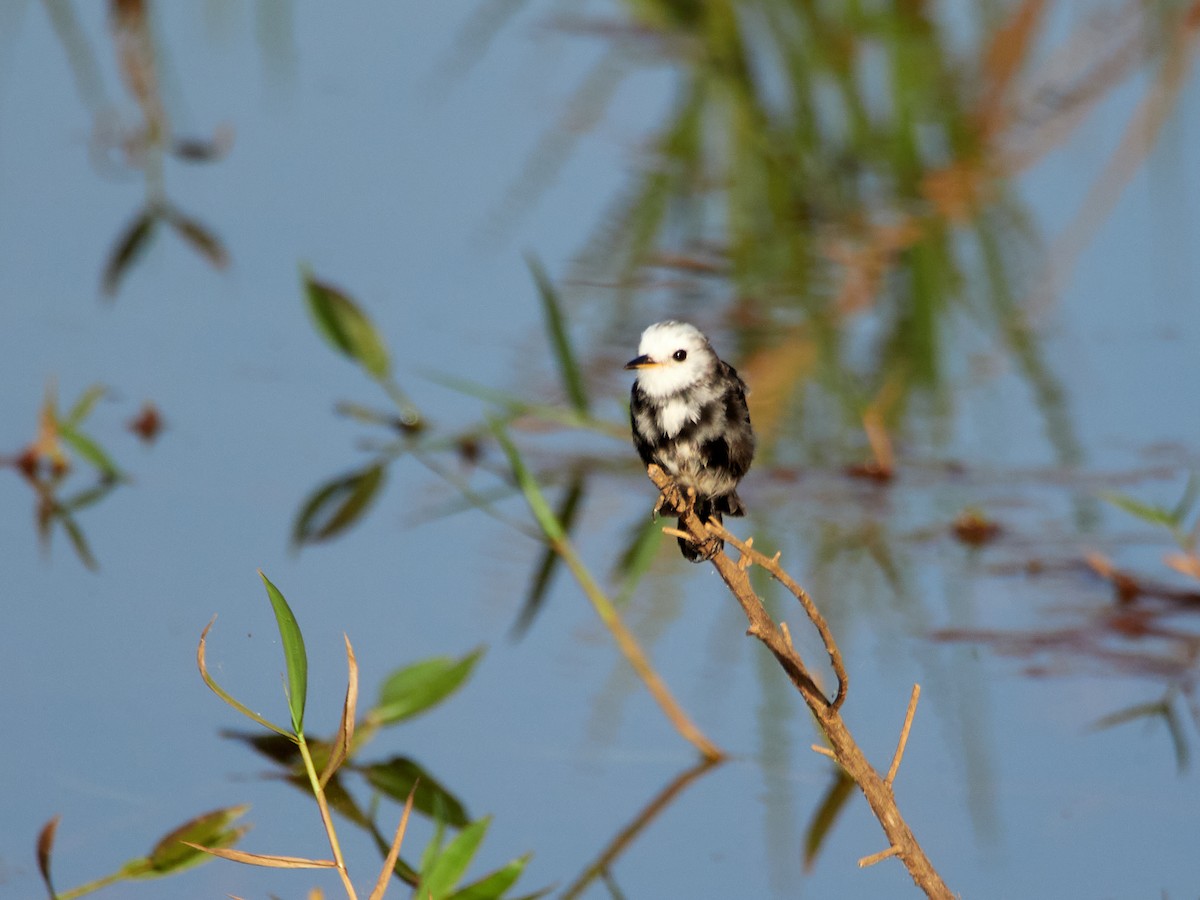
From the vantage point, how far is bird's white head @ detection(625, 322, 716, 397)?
3051 millimetres

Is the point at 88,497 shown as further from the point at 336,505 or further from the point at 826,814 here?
the point at 826,814

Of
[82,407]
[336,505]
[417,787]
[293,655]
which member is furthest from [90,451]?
[293,655]

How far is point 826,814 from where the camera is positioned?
3385mm

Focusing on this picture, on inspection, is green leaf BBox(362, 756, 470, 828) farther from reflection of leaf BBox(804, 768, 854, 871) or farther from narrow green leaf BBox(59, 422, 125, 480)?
narrow green leaf BBox(59, 422, 125, 480)

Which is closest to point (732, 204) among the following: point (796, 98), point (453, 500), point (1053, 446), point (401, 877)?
point (796, 98)

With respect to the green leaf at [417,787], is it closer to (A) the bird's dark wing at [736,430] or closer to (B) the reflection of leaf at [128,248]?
(A) the bird's dark wing at [736,430]

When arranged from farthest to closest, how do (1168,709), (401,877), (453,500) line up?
(453,500), (1168,709), (401,877)

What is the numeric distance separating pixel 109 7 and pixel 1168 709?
4.82m

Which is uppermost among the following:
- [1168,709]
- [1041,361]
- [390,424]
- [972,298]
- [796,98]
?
[796,98]

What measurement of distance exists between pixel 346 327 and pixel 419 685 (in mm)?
1163

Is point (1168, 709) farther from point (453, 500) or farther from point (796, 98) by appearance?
point (796, 98)

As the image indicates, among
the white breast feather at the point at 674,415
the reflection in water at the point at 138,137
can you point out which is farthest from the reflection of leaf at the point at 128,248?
the white breast feather at the point at 674,415

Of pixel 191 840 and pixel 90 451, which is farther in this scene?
pixel 90 451

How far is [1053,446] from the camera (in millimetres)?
5047
